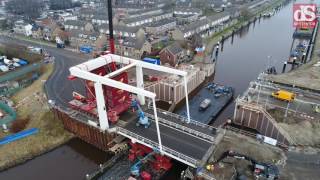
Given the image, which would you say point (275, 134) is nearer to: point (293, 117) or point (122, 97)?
point (293, 117)

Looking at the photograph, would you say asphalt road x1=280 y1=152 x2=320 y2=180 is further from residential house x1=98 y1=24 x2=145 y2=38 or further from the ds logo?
residential house x1=98 y1=24 x2=145 y2=38

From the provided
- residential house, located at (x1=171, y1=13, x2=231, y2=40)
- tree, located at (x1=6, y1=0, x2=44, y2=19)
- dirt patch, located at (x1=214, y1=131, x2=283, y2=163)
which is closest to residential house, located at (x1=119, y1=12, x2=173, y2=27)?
residential house, located at (x1=171, y1=13, x2=231, y2=40)

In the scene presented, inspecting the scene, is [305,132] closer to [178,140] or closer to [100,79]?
[178,140]

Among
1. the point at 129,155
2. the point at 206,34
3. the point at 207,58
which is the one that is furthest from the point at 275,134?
the point at 206,34

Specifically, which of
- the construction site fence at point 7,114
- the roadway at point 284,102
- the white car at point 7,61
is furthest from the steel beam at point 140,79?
the white car at point 7,61

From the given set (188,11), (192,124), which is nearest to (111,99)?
(192,124)

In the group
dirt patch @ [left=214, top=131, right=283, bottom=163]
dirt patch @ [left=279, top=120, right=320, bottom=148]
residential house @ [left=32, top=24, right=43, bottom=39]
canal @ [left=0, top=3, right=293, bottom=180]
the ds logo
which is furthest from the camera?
residential house @ [left=32, top=24, right=43, bottom=39]

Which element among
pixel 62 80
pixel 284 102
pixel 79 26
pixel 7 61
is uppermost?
pixel 79 26
